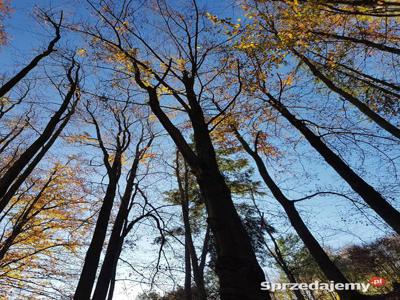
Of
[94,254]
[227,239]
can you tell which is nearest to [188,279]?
[94,254]

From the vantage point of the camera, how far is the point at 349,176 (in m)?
7.00

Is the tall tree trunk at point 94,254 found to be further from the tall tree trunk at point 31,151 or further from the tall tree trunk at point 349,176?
the tall tree trunk at point 349,176

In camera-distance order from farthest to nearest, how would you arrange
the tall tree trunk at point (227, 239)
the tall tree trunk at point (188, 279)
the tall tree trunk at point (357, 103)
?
the tall tree trunk at point (188, 279), the tall tree trunk at point (357, 103), the tall tree trunk at point (227, 239)

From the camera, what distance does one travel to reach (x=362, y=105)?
27.1 feet

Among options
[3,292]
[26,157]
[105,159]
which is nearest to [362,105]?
[105,159]

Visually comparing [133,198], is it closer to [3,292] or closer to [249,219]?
[249,219]

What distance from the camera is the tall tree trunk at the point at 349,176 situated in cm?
592

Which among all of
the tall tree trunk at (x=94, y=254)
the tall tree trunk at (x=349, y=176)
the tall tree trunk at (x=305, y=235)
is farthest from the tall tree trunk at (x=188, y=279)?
the tall tree trunk at (x=349, y=176)

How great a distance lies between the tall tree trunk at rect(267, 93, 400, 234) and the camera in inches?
233

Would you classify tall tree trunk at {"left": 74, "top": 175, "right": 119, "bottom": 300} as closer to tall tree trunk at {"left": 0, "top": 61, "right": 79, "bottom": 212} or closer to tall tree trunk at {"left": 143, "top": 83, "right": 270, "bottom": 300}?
tall tree trunk at {"left": 0, "top": 61, "right": 79, "bottom": 212}

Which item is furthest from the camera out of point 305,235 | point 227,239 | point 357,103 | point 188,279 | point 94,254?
point 188,279

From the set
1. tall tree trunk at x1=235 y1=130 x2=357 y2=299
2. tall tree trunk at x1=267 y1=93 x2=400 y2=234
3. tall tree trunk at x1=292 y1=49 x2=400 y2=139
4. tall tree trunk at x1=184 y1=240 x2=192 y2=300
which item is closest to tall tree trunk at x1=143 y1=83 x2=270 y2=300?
tall tree trunk at x1=235 y1=130 x2=357 y2=299

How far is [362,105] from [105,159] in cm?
906

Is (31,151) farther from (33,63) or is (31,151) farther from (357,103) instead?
(357,103)
